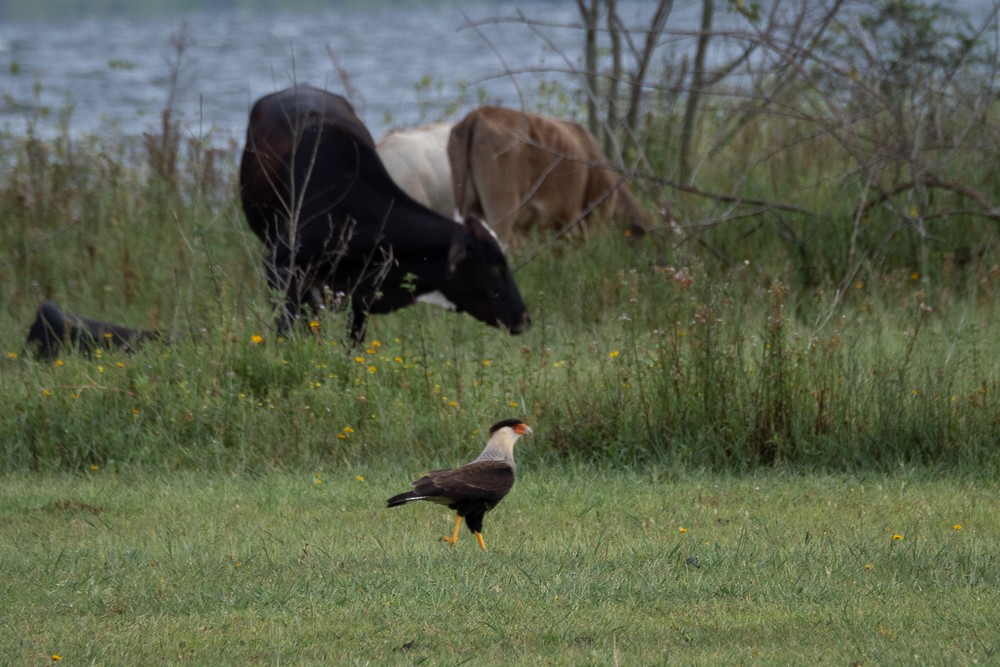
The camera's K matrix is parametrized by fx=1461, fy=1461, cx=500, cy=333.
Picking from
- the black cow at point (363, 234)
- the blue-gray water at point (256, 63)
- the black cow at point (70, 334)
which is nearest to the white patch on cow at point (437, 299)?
the black cow at point (363, 234)

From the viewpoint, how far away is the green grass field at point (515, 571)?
465 centimetres

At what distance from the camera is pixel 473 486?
570 centimetres

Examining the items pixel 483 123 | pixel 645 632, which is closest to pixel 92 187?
pixel 483 123

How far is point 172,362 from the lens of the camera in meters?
8.52

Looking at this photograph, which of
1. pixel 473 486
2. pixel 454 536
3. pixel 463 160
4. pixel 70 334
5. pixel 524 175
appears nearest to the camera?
pixel 473 486

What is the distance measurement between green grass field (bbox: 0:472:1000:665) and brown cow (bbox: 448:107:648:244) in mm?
5331

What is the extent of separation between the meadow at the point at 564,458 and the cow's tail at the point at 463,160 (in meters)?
0.85

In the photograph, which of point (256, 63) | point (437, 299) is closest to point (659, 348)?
point (437, 299)

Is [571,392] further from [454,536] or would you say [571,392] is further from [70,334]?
[70,334]

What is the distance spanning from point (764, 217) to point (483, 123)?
2.58 meters

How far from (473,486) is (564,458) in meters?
2.02

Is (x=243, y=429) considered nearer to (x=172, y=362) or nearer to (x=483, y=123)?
(x=172, y=362)

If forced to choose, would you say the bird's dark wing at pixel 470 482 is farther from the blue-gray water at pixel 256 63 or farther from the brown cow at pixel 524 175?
the blue-gray water at pixel 256 63

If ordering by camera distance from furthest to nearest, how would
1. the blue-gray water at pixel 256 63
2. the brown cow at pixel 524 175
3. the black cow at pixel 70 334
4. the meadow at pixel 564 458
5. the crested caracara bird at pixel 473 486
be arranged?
the blue-gray water at pixel 256 63 → the brown cow at pixel 524 175 → the black cow at pixel 70 334 → the crested caracara bird at pixel 473 486 → the meadow at pixel 564 458
